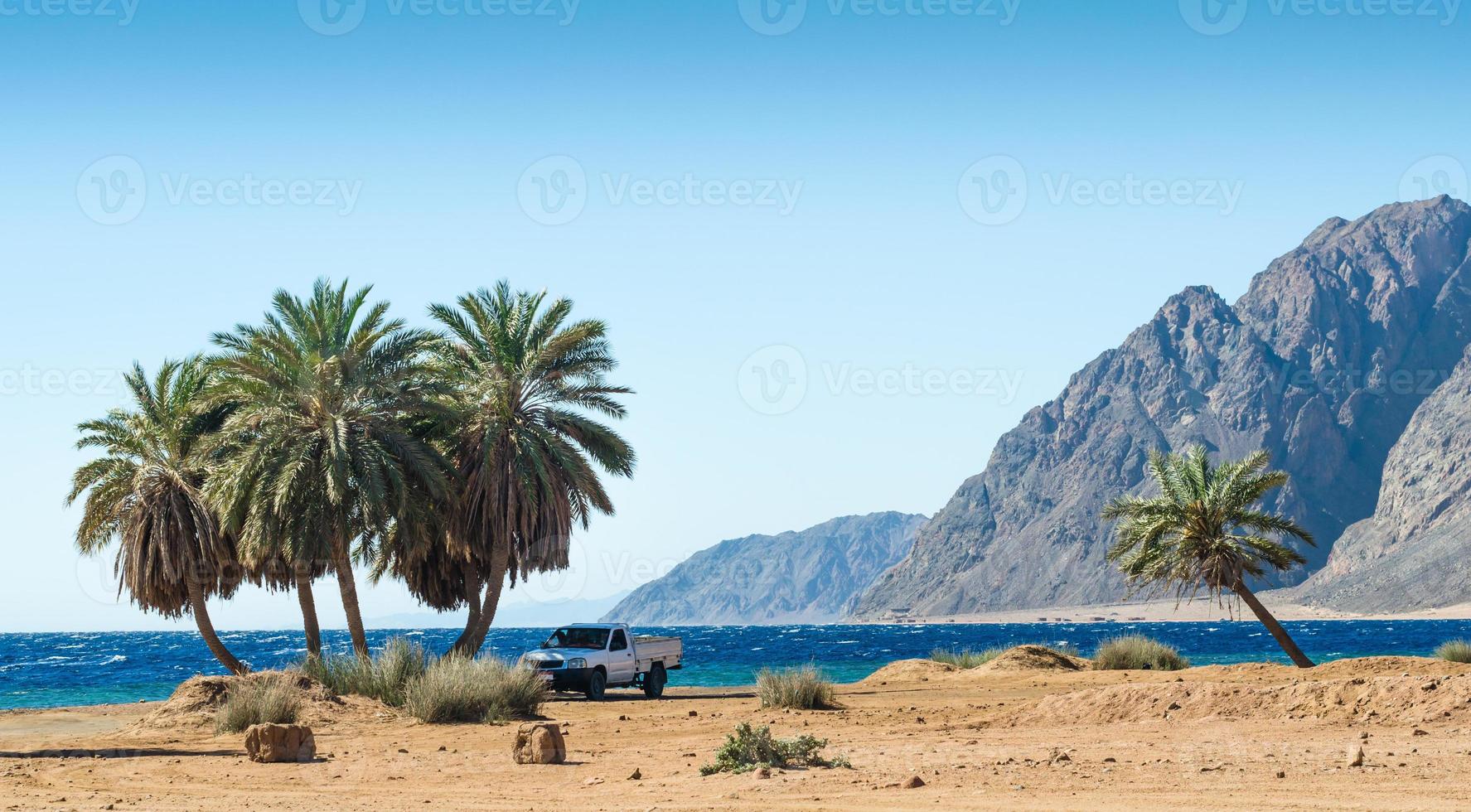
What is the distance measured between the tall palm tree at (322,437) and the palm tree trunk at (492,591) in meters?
2.76

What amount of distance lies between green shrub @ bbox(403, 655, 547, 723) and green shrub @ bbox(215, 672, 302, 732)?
6.79 ft

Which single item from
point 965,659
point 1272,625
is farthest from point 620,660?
point 1272,625

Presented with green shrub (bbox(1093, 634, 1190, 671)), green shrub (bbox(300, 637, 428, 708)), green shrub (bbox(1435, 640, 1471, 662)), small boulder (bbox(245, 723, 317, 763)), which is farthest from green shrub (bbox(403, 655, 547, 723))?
green shrub (bbox(1435, 640, 1471, 662))

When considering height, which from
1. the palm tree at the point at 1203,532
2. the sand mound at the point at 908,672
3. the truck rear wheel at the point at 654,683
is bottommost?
the sand mound at the point at 908,672

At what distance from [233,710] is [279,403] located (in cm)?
1223

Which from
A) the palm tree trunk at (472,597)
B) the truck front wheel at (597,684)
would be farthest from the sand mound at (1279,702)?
the palm tree trunk at (472,597)

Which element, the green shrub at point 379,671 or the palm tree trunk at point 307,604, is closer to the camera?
the green shrub at point 379,671

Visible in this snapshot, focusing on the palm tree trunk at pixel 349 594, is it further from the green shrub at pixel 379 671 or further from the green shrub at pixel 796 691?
the green shrub at pixel 796 691

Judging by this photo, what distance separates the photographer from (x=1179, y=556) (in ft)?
118

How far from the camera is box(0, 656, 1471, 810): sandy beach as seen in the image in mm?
12516

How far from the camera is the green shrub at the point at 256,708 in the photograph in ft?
69.7

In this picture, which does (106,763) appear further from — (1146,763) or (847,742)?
(1146,763)

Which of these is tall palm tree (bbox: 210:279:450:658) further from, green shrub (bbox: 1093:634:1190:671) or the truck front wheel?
green shrub (bbox: 1093:634:1190:671)

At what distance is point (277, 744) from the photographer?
55.8 feet
